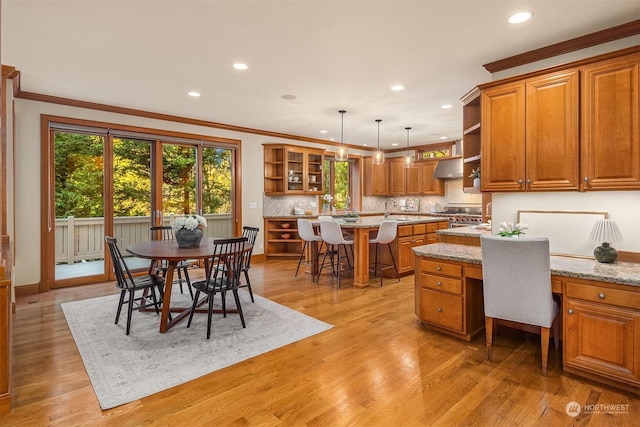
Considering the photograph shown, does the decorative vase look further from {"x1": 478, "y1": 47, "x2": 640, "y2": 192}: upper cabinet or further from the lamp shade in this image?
the lamp shade

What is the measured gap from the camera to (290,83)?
13.4 feet

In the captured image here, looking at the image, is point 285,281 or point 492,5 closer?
point 492,5

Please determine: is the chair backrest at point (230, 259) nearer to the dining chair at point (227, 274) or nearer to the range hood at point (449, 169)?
the dining chair at point (227, 274)

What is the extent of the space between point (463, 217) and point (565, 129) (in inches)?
200

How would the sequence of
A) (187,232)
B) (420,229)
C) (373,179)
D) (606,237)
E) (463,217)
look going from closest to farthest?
(606,237)
(187,232)
(420,229)
(463,217)
(373,179)

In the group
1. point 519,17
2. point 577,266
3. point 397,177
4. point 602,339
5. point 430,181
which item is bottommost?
point 602,339

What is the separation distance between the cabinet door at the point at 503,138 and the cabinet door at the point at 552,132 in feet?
0.20

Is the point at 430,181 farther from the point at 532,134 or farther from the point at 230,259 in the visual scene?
the point at 230,259

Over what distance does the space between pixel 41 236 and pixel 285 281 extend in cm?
332

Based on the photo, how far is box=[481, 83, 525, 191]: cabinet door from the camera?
→ 3.03 metres

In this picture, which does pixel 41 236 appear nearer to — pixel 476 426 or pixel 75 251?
pixel 75 251

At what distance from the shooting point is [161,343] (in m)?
2.97

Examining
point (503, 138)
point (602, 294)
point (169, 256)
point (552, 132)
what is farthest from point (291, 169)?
point (602, 294)

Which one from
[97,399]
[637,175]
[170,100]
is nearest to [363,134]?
[170,100]
